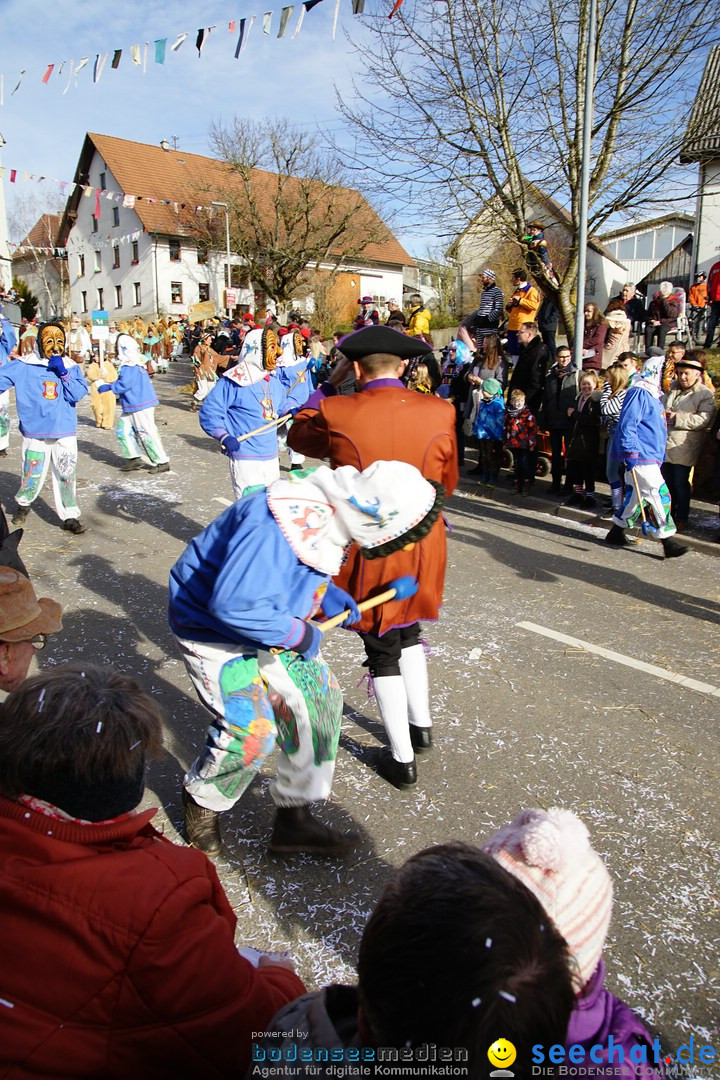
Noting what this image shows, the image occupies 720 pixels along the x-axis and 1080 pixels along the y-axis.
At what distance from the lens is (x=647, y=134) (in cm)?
1087

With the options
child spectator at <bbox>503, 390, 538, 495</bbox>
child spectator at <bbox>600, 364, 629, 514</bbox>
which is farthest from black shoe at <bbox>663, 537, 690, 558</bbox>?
child spectator at <bbox>503, 390, 538, 495</bbox>

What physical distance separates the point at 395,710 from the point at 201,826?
0.92 metres

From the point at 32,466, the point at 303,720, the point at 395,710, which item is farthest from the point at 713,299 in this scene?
the point at 303,720

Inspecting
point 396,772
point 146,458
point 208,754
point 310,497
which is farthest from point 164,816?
point 146,458

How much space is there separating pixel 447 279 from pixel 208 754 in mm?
28510

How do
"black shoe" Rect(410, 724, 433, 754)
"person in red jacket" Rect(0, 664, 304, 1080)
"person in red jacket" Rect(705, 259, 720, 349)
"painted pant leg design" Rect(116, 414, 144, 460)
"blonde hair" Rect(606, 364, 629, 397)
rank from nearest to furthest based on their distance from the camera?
"person in red jacket" Rect(0, 664, 304, 1080) → "black shoe" Rect(410, 724, 433, 754) → "blonde hair" Rect(606, 364, 629, 397) → "painted pant leg design" Rect(116, 414, 144, 460) → "person in red jacket" Rect(705, 259, 720, 349)

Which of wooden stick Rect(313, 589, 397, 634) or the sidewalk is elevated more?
wooden stick Rect(313, 589, 397, 634)

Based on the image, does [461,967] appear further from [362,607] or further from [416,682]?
[416,682]

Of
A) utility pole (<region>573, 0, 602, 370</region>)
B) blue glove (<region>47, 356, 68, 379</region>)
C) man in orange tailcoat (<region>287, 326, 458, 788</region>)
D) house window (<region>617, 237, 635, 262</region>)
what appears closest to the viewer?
man in orange tailcoat (<region>287, 326, 458, 788</region>)

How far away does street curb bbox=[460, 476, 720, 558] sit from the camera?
7531 millimetres

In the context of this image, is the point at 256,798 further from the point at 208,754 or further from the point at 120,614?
the point at 120,614

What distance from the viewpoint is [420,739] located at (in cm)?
366

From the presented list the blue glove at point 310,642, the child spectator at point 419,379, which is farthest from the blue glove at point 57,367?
the blue glove at point 310,642

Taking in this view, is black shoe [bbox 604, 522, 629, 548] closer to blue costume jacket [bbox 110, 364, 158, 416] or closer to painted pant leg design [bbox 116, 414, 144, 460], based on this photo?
blue costume jacket [bbox 110, 364, 158, 416]
